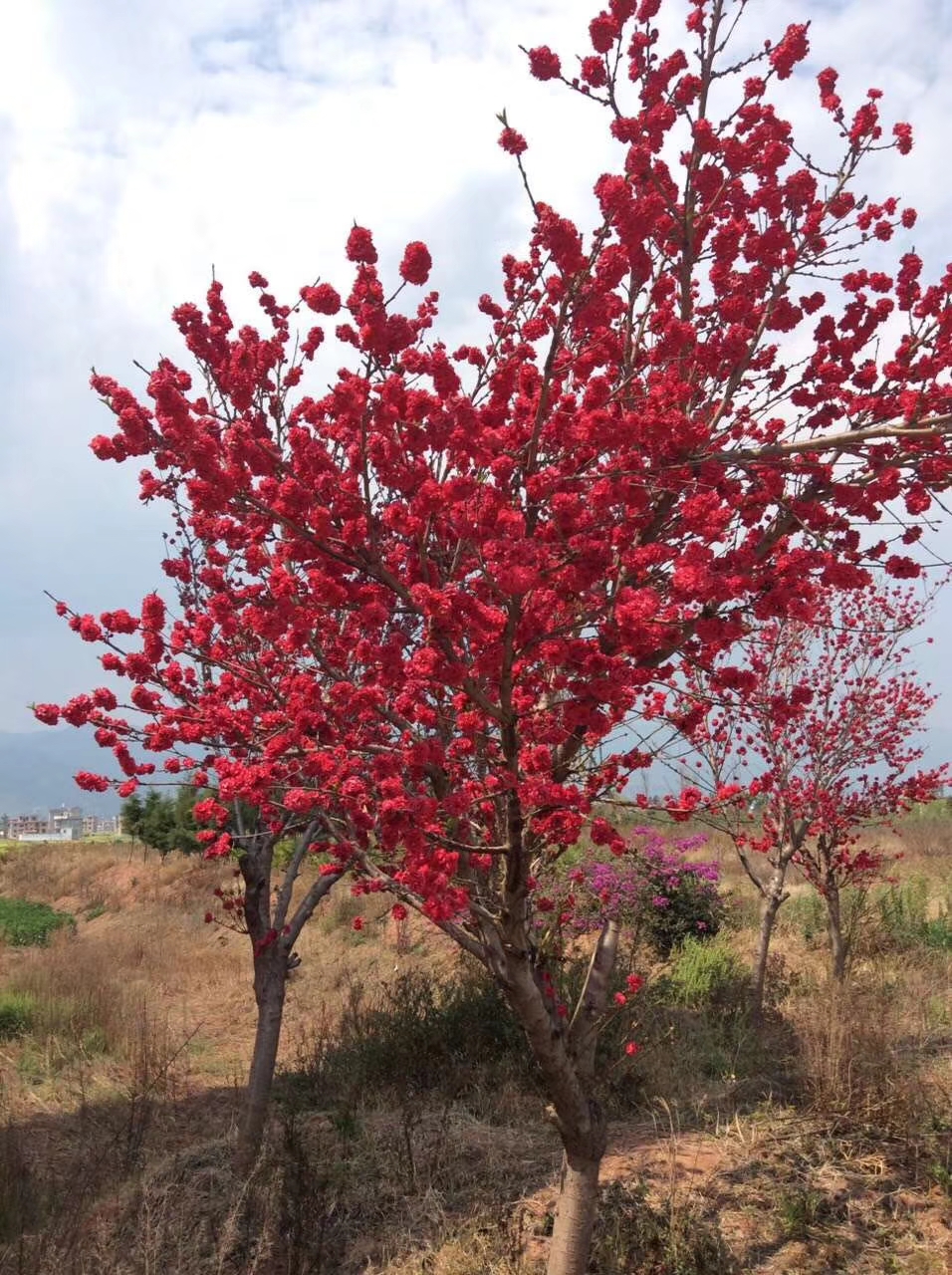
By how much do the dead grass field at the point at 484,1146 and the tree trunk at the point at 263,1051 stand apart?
0.20 metres

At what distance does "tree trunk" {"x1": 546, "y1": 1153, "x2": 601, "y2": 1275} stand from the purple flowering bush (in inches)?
275

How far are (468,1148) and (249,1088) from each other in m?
1.60

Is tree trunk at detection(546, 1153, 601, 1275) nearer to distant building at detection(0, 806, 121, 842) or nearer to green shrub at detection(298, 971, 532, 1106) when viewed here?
green shrub at detection(298, 971, 532, 1106)

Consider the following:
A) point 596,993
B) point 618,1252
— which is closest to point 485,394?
point 596,993

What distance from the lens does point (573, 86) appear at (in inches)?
156

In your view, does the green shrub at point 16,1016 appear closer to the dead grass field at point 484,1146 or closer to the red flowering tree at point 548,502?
the dead grass field at point 484,1146

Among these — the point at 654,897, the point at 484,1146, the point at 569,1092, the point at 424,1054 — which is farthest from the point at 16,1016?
the point at 569,1092

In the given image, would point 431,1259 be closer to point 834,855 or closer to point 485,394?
point 485,394

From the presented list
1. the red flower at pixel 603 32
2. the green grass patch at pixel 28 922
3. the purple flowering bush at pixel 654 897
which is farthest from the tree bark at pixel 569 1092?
the green grass patch at pixel 28 922

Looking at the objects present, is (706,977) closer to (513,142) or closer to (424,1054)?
(424,1054)

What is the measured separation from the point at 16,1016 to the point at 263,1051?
19.4 ft

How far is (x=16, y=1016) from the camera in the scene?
1009 centimetres

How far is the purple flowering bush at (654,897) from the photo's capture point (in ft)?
36.4

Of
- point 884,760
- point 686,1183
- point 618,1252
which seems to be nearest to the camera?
point 618,1252
